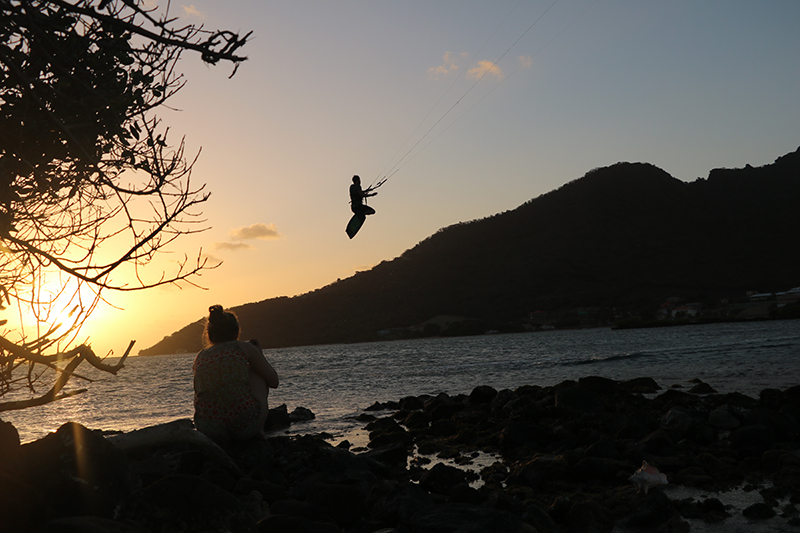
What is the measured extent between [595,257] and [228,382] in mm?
102752

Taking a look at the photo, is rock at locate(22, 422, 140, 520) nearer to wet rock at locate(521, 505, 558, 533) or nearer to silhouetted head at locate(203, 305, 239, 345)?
silhouetted head at locate(203, 305, 239, 345)

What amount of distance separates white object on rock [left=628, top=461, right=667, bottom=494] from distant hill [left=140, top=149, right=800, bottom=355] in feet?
319

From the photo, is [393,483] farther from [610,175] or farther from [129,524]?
[610,175]

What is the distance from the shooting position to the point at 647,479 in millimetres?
6047

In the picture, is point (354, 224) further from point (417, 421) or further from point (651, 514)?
point (651, 514)

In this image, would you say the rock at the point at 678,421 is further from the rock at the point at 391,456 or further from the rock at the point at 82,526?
the rock at the point at 82,526

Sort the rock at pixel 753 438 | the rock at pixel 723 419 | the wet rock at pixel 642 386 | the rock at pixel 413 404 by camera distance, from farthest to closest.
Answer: the wet rock at pixel 642 386, the rock at pixel 413 404, the rock at pixel 723 419, the rock at pixel 753 438

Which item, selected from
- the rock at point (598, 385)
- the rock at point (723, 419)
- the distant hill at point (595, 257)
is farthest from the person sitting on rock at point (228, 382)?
the distant hill at point (595, 257)

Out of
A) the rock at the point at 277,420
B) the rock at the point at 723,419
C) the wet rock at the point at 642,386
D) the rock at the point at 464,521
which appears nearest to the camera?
the rock at the point at 464,521

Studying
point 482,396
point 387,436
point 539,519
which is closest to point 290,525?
point 539,519

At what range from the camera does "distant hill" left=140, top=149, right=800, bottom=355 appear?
326ft

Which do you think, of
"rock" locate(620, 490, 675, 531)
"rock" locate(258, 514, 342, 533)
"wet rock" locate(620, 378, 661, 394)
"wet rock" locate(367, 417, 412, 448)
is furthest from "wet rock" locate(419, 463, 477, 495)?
"wet rock" locate(620, 378, 661, 394)

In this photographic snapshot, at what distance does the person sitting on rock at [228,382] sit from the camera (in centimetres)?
627

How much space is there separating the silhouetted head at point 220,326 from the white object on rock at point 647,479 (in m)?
4.64
